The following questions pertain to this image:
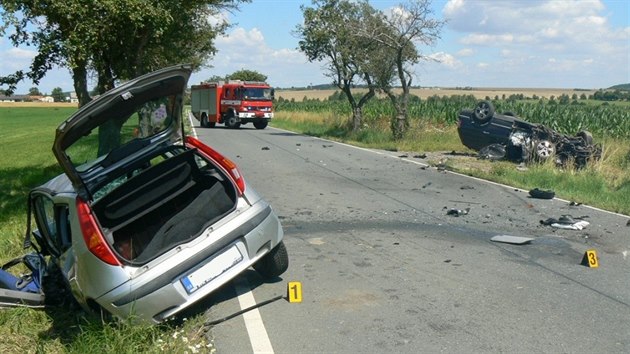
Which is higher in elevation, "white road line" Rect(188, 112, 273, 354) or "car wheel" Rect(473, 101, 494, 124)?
"car wheel" Rect(473, 101, 494, 124)

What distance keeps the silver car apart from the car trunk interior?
10mm

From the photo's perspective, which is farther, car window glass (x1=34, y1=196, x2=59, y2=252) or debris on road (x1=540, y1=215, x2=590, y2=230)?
debris on road (x1=540, y1=215, x2=590, y2=230)

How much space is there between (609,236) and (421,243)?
2793 millimetres

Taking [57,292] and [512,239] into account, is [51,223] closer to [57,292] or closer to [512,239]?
[57,292]

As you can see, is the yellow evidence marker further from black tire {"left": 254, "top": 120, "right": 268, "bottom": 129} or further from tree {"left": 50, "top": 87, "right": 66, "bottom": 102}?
tree {"left": 50, "top": 87, "right": 66, "bottom": 102}

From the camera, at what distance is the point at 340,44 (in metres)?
33.8

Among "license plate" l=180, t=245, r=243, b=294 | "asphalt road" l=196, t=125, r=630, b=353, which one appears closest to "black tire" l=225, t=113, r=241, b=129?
"asphalt road" l=196, t=125, r=630, b=353

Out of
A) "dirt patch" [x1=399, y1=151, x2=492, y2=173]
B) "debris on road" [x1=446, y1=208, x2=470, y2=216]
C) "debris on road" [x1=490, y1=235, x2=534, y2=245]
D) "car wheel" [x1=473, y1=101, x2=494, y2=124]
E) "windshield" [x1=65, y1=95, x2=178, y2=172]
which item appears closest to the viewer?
"windshield" [x1=65, y1=95, x2=178, y2=172]

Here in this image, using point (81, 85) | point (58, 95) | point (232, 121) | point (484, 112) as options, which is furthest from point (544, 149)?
point (58, 95)

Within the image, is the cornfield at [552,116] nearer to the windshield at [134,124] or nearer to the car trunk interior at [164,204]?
the car trunk interior at [164,204]

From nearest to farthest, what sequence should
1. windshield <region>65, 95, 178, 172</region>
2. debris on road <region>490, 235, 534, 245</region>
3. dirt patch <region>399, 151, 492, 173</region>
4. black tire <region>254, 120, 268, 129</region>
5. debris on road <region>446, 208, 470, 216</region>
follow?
windshield <region>65, 95, 178, 172</region> < debris on road <region>490, 235, 534, 245</region> < debris on road <region>446, 208, 470, 216</region> < dirt patch <region>399, 151, 492, 173</region> < black tire <region>254, 120, 268, 129</region>

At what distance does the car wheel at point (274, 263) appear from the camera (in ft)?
22.6

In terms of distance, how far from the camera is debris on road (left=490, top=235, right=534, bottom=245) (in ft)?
29.1

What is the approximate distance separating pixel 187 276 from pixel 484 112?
633 inches
